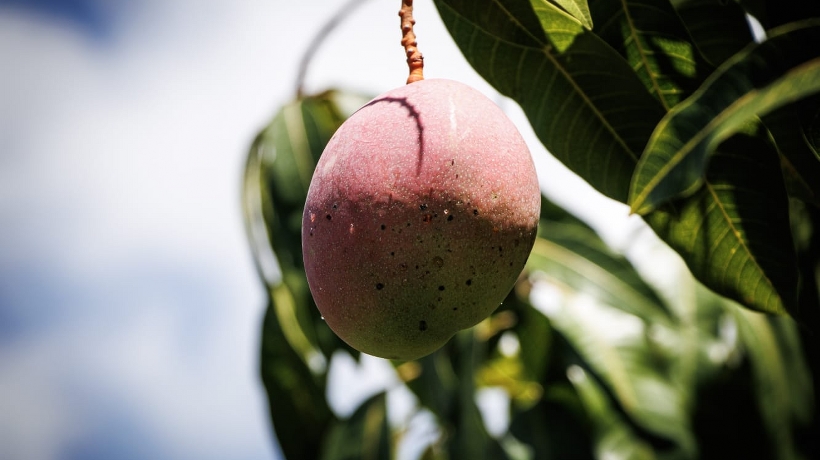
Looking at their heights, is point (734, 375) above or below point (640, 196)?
below

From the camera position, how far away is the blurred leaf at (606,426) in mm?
2045

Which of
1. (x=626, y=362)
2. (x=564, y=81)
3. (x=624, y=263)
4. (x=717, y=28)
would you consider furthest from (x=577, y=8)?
(x=626, y=362)

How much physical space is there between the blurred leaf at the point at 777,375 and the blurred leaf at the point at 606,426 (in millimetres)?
330

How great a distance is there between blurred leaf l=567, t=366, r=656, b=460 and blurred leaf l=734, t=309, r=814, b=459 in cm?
33

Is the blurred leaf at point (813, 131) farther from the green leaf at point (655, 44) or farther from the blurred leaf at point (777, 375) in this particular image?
the blurred leaf at point (777, 375)

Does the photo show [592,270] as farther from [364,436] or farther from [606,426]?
[364,436]

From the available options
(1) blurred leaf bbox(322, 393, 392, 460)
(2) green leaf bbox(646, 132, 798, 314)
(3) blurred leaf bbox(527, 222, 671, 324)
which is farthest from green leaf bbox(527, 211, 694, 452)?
(2) green leaf bbox(646, 132, 798, 314)

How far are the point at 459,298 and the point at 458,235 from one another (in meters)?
0.06

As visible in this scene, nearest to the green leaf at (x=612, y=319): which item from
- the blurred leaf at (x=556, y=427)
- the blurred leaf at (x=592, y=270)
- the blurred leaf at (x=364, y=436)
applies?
the blurred leaf at (x=592, y=270)

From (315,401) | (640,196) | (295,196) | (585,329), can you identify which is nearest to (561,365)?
(585,329)

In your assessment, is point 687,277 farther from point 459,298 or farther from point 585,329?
point 459,298

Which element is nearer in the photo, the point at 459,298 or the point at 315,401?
the point at 459,298

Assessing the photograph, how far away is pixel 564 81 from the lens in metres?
1.00

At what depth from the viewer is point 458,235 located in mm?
740
